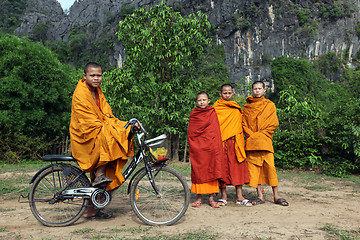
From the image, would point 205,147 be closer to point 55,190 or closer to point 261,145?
point 261,145

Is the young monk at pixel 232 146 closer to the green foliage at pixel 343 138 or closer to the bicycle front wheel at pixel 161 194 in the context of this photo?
the bicycle front wheel at pixel 161 194

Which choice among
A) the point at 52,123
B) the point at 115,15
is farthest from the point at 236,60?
the point at 52,123

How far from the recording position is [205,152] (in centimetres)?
402

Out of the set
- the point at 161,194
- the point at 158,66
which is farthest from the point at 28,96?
the point at 161,194

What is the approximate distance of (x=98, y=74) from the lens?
335 cm

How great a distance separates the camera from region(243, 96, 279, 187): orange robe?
4086 mm

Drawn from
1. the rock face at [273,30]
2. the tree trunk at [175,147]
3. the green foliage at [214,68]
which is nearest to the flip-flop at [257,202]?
the tree trunk at [175,147]

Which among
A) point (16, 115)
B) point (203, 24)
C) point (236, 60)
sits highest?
point (236, 60)

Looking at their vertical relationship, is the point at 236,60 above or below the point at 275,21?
below

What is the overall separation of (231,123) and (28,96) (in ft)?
34.5

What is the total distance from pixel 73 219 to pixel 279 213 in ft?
8.48

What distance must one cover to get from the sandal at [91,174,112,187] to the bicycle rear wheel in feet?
0.68

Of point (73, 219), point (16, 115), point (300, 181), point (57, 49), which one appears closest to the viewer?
point (73, 219)

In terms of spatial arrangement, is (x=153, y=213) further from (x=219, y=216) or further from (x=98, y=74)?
(x=98, y=74)
